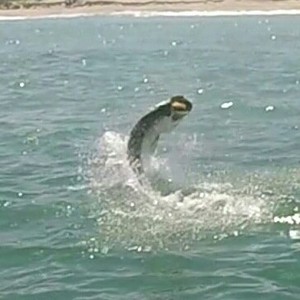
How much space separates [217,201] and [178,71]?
88.6 ft

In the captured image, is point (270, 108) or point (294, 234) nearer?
point (294, 234)

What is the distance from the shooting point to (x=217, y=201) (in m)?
16.5

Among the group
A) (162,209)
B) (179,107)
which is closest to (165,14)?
(162,209)

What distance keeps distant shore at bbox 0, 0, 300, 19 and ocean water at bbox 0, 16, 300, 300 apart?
217 feet

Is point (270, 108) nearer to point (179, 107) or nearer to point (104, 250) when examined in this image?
point (179, 107)

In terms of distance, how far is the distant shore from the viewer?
345ft

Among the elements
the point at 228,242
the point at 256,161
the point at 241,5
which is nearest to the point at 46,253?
the point at 228,242

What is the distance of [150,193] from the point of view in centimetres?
1661

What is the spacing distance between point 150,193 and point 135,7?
96378mm

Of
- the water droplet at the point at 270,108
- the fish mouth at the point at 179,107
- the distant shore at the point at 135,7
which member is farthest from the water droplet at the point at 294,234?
the distant shore at the point at 135,7

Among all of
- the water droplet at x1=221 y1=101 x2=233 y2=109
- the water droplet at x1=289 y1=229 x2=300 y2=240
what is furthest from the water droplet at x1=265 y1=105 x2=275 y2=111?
the water droplet at x1=289 y1=229 x2=300 y2=240

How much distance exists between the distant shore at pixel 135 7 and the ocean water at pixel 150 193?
66.0 meters

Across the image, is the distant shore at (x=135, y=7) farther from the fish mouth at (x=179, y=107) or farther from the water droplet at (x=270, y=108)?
the fish mouth at (x=179, y=107)

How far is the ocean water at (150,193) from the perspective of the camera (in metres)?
13.3
